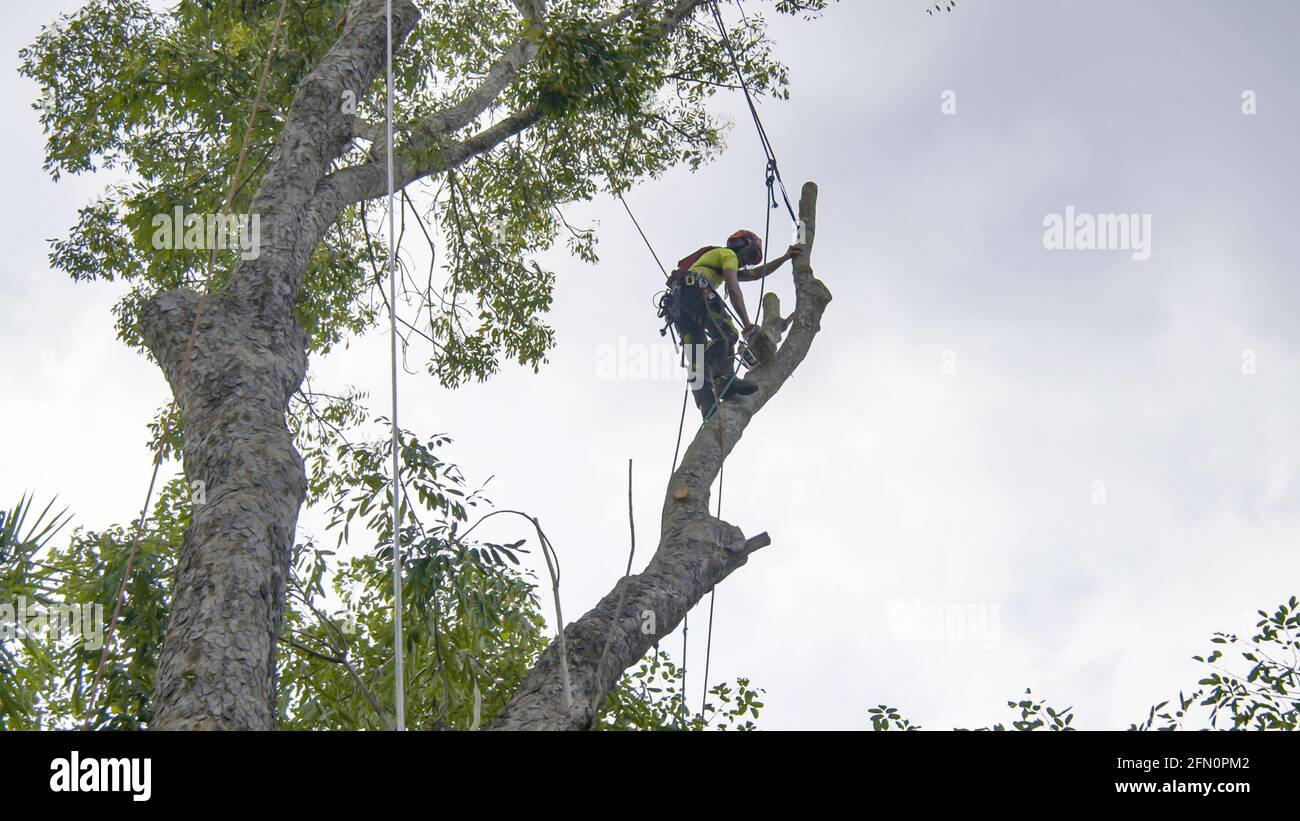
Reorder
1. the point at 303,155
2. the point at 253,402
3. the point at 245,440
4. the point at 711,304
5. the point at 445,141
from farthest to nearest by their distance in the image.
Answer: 1. the point at 711,304
2. the point at 445,141
3. the point at 303,155
4. the point at 253,402
5. the point at 245,440

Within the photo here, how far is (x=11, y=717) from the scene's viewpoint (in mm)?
3430

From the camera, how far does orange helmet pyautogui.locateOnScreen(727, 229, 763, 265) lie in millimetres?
6496

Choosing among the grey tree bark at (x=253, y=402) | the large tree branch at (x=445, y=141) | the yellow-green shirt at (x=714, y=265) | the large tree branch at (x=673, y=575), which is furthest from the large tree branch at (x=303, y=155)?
the yellow-green shirt at (x=714, y=265)

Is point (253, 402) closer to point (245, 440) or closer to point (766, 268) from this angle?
point (245, 440)

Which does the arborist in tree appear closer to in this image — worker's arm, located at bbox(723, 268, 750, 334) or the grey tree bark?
worker's arm, located at bbox(723, 268, 750, 334)

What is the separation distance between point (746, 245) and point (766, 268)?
0.27 m

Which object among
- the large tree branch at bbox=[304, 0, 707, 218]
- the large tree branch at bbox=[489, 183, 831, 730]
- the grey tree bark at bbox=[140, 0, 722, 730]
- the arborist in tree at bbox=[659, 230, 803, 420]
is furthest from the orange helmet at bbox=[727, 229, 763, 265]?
the grey tree bark at bbox=[140, 0, 722, 730]

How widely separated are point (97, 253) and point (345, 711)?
437 cm

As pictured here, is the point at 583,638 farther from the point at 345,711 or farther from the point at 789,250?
the point at 789,250

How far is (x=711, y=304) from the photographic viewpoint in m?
6.23

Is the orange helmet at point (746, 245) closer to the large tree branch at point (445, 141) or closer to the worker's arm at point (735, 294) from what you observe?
the worker's arm at point (735, 294)

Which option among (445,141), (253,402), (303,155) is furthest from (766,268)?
(253,402)
